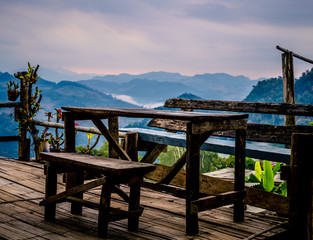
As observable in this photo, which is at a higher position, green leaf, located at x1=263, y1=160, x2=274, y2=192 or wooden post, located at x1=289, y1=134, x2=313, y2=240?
wooden post, located at x1=289, y1=134, x2=313, y2=240

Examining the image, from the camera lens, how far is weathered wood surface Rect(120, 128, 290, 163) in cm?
362

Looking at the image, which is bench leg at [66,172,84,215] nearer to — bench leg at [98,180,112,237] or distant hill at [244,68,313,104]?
bench leg at [98,180,112,237]

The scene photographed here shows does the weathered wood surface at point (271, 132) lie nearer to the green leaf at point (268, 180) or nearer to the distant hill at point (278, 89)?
the green leaf at point (268, 180)

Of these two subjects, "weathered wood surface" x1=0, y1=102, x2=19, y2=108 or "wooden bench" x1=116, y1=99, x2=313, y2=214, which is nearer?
"wooden bench" x1=116, y1=99, x2=313, y2=214

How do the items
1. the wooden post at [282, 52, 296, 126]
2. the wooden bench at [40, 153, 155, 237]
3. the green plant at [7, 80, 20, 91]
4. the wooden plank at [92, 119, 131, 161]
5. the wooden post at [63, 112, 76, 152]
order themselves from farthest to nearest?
the wooden post at [282, 52, 296, 126] < the green plant at [7, 80, 20, 91] < the wooden plank at [92, 119, 131, 161] < the wooden post at [63, 112, 76, 152] < the wooden bench at [40, 153, 155, 237]

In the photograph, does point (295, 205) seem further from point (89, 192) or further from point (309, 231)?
point (89, 192)

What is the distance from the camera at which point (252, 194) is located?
12.3 feet

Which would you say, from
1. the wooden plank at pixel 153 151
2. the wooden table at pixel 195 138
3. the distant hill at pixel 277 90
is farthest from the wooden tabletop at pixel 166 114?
the distant hill at pixel 277 90

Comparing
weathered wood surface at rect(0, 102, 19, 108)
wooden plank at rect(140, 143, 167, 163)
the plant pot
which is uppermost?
the plant pot

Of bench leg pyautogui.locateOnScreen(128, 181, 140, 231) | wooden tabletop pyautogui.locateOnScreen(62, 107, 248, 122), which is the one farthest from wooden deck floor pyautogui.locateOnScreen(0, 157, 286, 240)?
wooden tabletop pyautogui.locateOnScreen(62, 107, 248, 122)

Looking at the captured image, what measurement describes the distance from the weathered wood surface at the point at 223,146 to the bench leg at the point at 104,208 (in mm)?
1586

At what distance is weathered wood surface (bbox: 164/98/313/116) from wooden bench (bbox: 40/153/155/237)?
196 cm

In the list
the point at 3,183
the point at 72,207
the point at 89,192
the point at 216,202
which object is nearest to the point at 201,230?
the point at 216,202

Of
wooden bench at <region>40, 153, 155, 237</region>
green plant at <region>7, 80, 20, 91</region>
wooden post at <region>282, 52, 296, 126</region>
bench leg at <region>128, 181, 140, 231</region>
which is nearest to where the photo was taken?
wooden bench at <region>40, 153, 155, 237</region>
